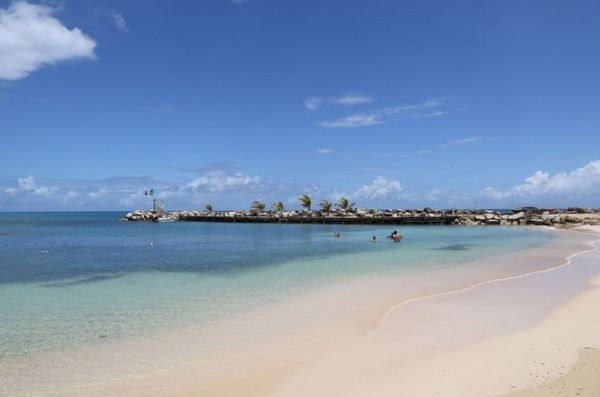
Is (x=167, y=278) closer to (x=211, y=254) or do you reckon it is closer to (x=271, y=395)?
A: (x=211, y=254)

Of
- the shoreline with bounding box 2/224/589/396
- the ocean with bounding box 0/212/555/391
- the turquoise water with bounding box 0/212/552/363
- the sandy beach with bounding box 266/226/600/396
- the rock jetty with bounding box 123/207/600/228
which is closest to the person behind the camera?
the sandy beach with bounding box 266/226/600/396

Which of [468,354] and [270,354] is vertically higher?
[468,354]

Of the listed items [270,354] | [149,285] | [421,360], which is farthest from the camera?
[149,285]

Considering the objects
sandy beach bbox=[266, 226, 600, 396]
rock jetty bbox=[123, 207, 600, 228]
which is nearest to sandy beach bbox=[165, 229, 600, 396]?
sandy beach bbox=[266, 226, 600, 396]

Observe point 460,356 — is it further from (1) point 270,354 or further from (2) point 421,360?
(1) point 270,354

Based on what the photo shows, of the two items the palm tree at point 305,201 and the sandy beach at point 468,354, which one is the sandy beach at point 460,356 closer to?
the sandy beach at point 468,354

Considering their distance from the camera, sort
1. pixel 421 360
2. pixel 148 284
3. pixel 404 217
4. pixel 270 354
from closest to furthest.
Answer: pixel 421 360
pixel 270 354
pixel 148 284
pixel 404 217

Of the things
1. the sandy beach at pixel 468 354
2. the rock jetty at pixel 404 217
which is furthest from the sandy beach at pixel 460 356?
the rock jetty at pixel 404 217

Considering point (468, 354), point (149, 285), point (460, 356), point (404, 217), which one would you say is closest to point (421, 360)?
point (460, 356)

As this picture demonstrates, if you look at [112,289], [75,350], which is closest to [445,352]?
[75,350]

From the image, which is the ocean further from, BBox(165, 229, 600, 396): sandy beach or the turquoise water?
BBox(165, 229, 600, 396): sandy beach

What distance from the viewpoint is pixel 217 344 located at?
868 centimetres

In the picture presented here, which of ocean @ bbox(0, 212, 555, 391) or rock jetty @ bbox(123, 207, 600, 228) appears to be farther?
rock jetty @ bbox(123, 207, 600, 228)

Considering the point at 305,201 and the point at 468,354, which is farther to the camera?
the point at 305,201
